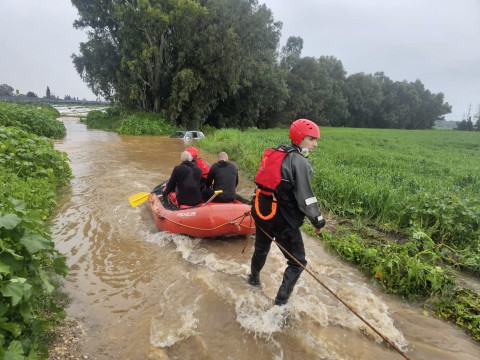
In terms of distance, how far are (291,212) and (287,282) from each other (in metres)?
0.83

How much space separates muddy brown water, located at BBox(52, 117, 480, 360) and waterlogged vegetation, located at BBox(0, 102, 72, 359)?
47cm

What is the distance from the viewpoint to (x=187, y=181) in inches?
225

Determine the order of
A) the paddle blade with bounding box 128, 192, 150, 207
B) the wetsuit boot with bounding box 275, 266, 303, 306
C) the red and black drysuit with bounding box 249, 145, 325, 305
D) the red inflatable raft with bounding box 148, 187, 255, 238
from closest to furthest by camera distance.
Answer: the red and black drysuit with bounding box 249, 145, 325, 305 → the wetsuit boot with bounding box 275, 266, 303, 306 → the red inflatable raft with bounding box 148, 187, 255, 238 → the paddle blade with bounding box 128, 192, 150, 207

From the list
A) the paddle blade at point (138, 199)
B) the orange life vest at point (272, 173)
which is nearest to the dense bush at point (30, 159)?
the paddle blade at point (138, 199)

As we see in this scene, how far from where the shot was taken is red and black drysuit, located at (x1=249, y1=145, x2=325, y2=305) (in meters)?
3.08

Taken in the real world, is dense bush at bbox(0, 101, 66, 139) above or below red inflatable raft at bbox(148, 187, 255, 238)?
above

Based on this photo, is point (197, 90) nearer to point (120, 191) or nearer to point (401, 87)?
point (120, 191)

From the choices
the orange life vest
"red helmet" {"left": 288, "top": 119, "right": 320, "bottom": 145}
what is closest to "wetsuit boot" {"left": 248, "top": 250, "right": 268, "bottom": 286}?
the orange life vest

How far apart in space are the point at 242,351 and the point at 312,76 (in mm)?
44694

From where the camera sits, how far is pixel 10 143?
24.7 ft

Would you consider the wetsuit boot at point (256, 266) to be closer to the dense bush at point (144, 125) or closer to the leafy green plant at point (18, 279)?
the leafy green plant at point (18, 279)

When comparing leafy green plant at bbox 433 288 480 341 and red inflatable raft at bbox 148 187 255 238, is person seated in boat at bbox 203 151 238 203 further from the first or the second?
leafy green plant at bbox 433 288 480 341

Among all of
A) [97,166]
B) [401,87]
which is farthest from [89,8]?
[401,87]

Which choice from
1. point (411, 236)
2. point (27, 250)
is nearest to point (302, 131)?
point (27, 250)
